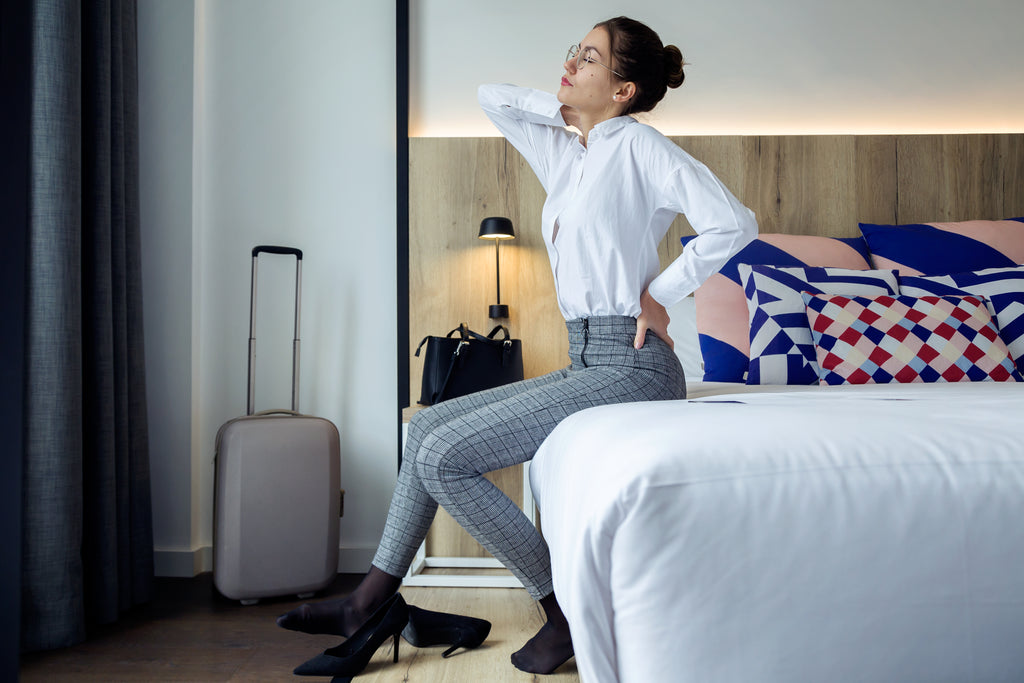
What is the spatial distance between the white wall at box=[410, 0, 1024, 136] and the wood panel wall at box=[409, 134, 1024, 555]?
0.17 meters

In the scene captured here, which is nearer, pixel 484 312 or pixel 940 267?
pixel 940 267

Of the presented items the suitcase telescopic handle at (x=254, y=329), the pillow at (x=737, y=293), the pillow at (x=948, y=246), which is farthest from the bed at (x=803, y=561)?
the suitcase telescopic handle at (x=254, y=329)

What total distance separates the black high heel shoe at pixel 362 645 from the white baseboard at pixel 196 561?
4.12ft

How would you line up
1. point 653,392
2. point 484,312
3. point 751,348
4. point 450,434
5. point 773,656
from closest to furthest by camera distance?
point 773,656 < point 450,434 < point 653,392 < point 751,348 < point 484,312

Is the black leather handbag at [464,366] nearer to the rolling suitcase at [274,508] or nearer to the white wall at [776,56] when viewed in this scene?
the rolling suitcase at [274,508]

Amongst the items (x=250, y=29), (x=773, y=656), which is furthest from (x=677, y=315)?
(x=250, y=29)

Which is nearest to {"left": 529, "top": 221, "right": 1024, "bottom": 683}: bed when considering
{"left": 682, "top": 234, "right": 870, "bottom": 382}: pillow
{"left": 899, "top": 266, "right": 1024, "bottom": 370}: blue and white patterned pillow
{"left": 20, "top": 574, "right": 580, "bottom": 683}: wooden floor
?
{"left": 20, "top": 574, "right": 580, "bottom": 683}: wooden floor

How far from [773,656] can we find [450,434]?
2.33 ft

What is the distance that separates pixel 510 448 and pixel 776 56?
2206 millimetres

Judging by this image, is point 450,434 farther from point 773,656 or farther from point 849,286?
point 849,286

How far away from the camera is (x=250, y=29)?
8.68 feet

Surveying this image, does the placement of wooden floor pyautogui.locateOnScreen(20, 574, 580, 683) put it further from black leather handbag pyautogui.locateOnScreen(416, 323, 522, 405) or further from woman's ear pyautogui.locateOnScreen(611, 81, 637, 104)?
woman's ear pyautogui.locateOnScreen(611, 81, 637, 104)

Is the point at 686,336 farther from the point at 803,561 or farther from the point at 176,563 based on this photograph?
the point at 176,563

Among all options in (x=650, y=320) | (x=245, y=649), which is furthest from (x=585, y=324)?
(x=245, y=649)
